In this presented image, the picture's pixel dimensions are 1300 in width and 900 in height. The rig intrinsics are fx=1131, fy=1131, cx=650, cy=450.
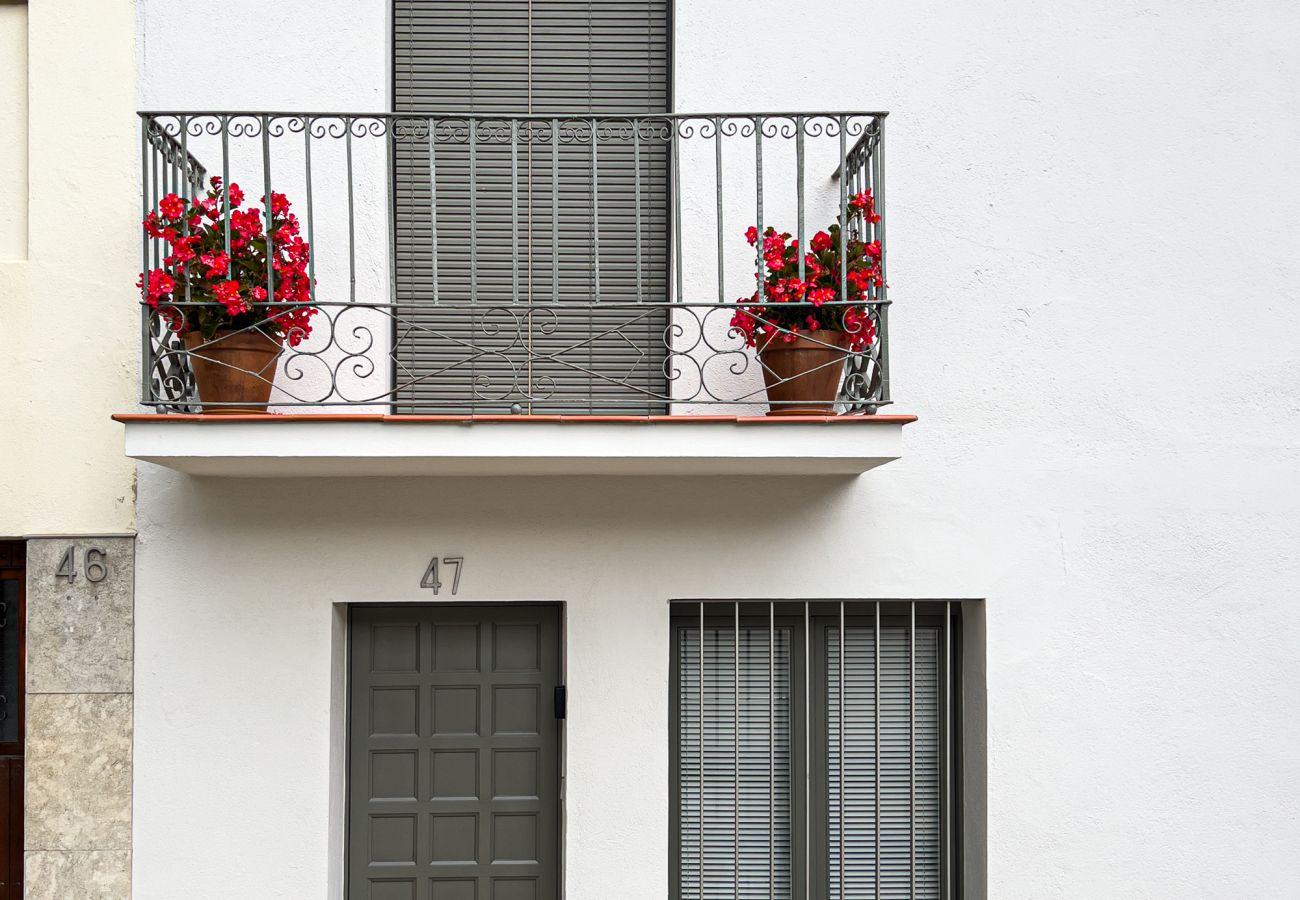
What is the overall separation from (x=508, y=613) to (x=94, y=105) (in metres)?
3.18

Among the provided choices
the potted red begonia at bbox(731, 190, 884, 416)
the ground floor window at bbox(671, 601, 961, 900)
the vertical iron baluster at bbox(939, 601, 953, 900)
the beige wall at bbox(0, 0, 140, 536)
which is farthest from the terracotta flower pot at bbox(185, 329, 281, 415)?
the vertical iron baluster at bbox(939, 601, 953, 900)

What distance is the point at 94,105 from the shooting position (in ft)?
17.9

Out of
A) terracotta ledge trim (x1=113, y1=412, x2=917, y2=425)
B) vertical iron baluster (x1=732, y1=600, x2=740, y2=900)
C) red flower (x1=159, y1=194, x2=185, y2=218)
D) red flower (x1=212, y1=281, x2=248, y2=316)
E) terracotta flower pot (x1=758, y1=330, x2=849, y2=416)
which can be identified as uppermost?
red flower (x1=159, y1=194, x2=185, y2=218)

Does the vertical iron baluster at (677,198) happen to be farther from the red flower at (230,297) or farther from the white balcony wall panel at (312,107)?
the red flower at (230,297)

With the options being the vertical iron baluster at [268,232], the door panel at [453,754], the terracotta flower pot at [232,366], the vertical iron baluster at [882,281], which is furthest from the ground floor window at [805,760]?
the vertical iron baluster at [268,232]

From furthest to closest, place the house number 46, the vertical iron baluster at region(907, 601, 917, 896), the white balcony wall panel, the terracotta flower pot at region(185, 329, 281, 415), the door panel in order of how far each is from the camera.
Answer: the vertical iron baluster at region(907, 601, 917, 896) → the door panel → the white balcony wall panel → the house number 46 → the terracotta flower pot at region(185, 329, 281, 415)

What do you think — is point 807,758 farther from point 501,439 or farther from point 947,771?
point 501,439

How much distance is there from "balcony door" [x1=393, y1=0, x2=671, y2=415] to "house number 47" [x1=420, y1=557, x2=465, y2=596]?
30.2 inches

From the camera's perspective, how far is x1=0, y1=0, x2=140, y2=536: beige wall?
17.7 feet

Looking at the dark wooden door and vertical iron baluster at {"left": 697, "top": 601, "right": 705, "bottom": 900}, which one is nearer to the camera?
the dark wooden door

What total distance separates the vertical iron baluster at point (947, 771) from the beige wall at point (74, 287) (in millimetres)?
4063

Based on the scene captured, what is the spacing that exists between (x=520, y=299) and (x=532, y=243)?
0.96 feet

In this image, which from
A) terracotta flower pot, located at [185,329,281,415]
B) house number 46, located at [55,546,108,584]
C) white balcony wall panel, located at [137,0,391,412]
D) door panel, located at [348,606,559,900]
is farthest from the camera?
door panel, located at [348,606,559,900]

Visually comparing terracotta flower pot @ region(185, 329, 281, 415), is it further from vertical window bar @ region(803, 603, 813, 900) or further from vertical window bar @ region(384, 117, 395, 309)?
vertical window bar @ region(803, 603, 813, 900)
